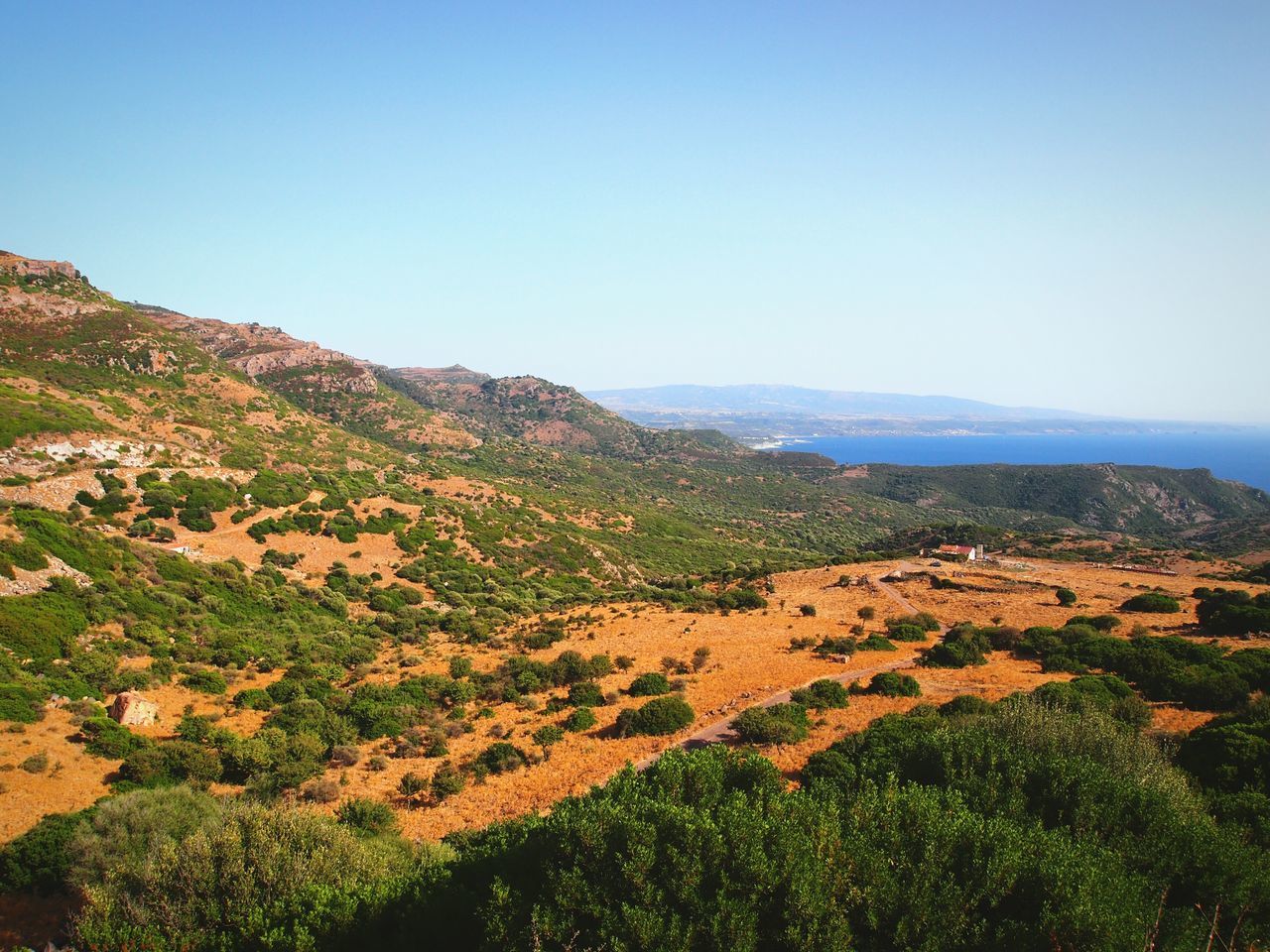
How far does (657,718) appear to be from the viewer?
1742 centimetres

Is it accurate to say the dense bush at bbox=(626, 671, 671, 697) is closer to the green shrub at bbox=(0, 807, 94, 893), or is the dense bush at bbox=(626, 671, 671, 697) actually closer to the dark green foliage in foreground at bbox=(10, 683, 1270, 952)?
the dark green foliage in foreground at bbox=(10, 683, 1270, 952)

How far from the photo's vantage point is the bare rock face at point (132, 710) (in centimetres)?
1639

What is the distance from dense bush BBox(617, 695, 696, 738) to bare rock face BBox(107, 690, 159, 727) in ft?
43.3

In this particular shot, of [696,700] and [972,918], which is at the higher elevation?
[972,918]

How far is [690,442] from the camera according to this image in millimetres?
182375

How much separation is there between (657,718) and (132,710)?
14.6m

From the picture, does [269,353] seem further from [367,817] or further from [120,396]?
[367,817]

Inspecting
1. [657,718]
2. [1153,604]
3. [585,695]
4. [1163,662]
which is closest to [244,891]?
[657,718]

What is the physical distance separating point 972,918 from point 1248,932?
3.40 m

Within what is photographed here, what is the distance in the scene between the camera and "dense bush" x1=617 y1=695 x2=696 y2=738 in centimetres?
1730

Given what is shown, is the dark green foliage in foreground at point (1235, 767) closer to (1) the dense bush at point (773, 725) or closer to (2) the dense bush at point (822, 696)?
(2) the dense bush at point (822, 696)

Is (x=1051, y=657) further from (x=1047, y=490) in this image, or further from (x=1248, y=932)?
(x=1047, y=490)

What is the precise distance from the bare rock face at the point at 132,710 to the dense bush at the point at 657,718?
43.3ft

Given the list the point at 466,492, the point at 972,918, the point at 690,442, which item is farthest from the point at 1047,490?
the point at 972,918
